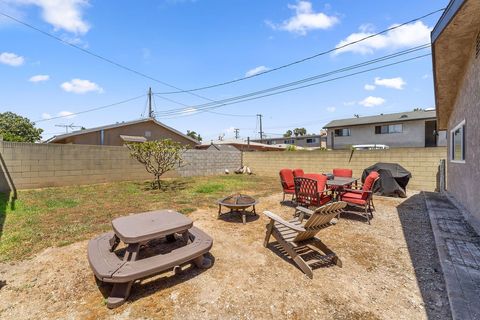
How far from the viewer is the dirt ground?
7.81ft

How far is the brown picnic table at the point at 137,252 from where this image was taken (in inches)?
98.0

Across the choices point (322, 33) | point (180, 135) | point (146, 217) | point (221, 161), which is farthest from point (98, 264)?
point (180, 135)

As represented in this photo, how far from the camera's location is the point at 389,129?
22.1 metres

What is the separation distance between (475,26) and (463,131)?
291 cm

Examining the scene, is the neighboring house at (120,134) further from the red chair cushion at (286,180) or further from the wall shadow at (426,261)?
the wall shadow at (426,261)

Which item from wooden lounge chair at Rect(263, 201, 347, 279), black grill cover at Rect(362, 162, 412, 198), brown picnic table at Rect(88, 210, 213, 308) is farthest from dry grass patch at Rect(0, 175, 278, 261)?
black grill cover at Rect(362, 162, 412, 198)

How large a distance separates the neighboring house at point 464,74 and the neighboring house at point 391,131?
15.9m

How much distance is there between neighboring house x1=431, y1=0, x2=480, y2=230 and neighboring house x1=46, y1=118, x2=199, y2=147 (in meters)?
14.8

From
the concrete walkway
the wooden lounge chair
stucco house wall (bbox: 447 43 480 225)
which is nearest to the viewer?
the concrete walkway

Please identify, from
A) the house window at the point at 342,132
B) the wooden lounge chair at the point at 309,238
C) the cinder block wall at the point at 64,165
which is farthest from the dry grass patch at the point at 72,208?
the house window at the point at 342,132

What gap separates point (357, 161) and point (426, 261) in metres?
9.01

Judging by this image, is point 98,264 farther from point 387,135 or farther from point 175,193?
point 387,135

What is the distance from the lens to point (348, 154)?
12070 mm

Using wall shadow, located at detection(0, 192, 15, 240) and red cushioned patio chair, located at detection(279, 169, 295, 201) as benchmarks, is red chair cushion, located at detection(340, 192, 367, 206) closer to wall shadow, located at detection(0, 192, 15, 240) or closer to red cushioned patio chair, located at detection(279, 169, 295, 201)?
red cushioned patio chair, located at detection(279, 169, 295, 201)
